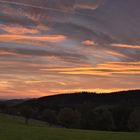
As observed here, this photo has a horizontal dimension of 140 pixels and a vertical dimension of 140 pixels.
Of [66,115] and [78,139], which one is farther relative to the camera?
[66,115]

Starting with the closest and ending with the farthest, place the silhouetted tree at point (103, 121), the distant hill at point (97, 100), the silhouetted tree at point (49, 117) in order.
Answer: the silhouetted tree at point (103, 121) → the silhouetted tree at point (49, 117) → the distant hill at point (97, 100)

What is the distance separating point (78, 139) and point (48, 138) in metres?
2.46

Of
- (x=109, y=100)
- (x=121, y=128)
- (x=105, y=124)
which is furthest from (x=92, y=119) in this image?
(x=109, y=100)

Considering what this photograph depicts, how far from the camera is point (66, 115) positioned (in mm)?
105812

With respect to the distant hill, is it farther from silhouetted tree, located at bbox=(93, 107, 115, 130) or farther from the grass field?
the grass field

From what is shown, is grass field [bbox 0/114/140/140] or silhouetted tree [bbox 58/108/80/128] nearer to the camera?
grass field [bbox 0/114/140/140]

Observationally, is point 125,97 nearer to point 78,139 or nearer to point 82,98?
point 82,98

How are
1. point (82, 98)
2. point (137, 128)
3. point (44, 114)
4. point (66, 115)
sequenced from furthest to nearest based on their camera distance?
point (82, 98)
point (44, 114)
point (66, 115)
point (137, 128)

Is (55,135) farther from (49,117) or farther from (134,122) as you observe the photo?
(49,117)

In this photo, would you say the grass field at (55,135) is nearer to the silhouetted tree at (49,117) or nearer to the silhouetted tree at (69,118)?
the silhouetted tree at (69,118)

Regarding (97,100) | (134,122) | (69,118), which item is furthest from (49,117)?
(97,100)

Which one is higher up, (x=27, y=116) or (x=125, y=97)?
(x=125, y=97)

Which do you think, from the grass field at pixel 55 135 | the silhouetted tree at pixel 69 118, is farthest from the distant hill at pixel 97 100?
the grass field at pixel 55 135

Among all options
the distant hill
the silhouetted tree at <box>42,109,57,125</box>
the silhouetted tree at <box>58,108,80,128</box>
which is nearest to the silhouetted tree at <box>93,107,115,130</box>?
the silhouetted tree at <box>58,108,80,128</box>
